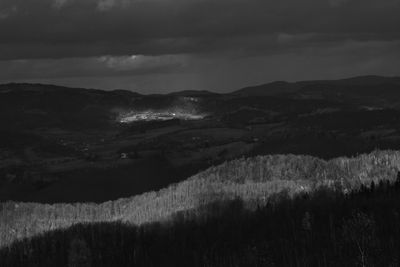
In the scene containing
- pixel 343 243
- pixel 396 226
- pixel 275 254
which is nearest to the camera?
pixel 343 243

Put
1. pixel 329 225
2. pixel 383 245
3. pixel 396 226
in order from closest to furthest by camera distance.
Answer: pixel 383 245 < pixel 396 226 < pixel 329 225

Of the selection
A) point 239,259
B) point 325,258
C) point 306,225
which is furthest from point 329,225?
point 325,258

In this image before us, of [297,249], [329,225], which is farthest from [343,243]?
[329,225]

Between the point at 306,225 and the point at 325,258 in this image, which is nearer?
the point at 325,258

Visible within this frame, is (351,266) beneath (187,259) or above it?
above

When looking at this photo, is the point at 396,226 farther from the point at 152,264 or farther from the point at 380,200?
the point at 152,264

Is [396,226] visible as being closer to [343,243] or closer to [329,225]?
[343,243]

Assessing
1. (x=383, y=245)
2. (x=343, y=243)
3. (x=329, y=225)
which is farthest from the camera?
(x=329, y=225)

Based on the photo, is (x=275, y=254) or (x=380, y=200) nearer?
(x=275, y=254)

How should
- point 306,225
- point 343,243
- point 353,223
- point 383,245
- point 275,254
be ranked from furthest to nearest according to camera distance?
point 306,225, point 353,223, point 275,254, point 343,243, point 383,245
